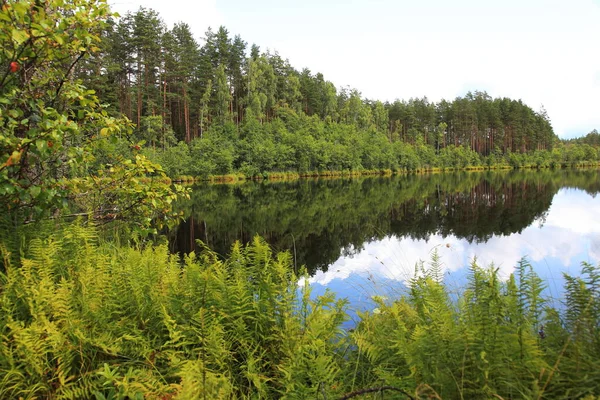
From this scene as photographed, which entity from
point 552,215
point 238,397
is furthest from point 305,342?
point 552,215

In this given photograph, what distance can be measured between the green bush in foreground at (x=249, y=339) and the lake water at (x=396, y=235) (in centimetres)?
243

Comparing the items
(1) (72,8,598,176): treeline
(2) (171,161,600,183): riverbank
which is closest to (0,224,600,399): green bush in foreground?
(1) (72,8,598,176): treeline

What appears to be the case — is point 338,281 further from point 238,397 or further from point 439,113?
point 439,113

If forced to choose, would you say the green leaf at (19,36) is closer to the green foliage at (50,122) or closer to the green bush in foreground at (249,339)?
the green foliage at (50,122)

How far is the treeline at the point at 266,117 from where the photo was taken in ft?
152

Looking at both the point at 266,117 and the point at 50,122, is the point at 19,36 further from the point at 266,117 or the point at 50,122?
the point at 266,117

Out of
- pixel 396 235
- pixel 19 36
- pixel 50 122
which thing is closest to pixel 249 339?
pixel 50 122

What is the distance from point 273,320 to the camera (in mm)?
2973

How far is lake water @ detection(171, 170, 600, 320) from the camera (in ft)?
27.5

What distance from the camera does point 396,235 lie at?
557 inches

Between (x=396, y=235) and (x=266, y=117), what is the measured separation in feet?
183

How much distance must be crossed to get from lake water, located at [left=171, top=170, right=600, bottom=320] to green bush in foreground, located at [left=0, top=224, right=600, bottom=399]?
2.43 m

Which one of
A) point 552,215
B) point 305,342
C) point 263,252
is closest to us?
point 305,342

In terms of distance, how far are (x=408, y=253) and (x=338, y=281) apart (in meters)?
3.84
